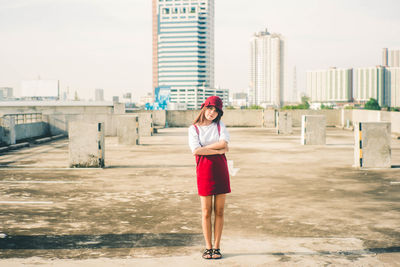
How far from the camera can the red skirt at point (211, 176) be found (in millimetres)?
5305

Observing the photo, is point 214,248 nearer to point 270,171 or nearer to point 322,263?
point 322,263

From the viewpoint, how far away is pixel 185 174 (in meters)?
12.6


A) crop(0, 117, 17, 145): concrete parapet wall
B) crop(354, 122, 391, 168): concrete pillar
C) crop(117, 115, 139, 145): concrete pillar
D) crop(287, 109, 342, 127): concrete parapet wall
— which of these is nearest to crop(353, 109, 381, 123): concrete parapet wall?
crop(287, 109, 342, 127): concrete parapet wall

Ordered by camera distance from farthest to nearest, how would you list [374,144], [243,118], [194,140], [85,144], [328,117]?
[328,117], [243,118], [85,144], [374,144], [194,140]

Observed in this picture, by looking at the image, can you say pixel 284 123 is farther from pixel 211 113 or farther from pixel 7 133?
pixel 211 113

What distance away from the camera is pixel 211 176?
17.4 feet

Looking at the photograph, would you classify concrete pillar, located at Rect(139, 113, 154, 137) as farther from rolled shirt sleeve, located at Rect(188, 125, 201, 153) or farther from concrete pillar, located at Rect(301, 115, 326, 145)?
rolled shirt sleeve, located at Rect(188, 125, 201, 153)

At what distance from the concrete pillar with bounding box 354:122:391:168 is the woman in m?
8.84

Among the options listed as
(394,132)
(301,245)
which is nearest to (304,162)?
(301,245)

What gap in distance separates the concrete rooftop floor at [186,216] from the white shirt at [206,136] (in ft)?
4.48

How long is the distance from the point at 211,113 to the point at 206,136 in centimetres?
27

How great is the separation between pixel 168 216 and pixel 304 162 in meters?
8.32

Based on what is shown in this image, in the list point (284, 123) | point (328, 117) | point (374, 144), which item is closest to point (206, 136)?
point (374, 144)

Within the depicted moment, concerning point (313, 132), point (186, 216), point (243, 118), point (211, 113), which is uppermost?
point (211, 113)
